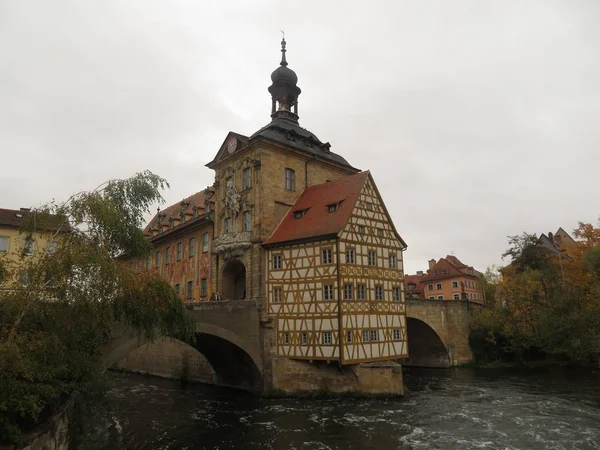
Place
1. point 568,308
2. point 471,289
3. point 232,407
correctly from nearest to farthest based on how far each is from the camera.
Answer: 1. point 232,407
2. point 568,308
3. point 471,289

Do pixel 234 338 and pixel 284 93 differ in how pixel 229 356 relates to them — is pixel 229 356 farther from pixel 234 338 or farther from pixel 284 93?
pixel 284 93

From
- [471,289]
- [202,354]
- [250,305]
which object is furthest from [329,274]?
[471,289]

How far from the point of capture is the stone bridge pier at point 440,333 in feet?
111

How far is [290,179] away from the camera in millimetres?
26469

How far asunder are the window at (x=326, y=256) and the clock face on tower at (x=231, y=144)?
29.8 ft

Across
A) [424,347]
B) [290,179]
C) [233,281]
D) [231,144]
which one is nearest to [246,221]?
[290,179]

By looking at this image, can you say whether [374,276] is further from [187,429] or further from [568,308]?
[568,308]

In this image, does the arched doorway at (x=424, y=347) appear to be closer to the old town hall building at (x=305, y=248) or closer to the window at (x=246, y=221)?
the old town hall building at (x=305, y=248)

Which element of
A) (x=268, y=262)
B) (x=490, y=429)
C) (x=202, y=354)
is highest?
(x=268, y=262)

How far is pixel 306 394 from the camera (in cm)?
2141

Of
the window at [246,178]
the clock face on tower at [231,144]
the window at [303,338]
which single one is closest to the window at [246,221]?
the window at [246,178]

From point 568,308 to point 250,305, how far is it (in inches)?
857

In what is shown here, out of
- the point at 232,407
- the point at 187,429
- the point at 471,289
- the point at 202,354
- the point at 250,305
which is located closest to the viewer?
the point at 187,429

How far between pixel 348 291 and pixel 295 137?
10.9 meters
